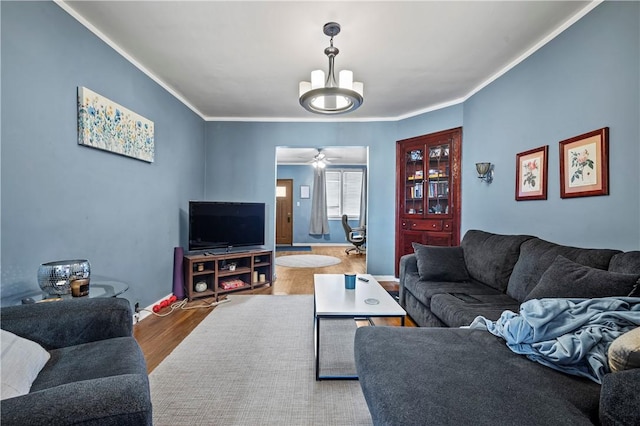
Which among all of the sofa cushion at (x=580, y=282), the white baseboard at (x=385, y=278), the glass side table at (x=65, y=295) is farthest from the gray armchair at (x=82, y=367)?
the white baseboard at (x=385, y=278)

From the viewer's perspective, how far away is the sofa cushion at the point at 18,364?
955 millimetres

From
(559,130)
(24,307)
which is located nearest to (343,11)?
(559,130)

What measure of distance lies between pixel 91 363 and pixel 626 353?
6.48 ft

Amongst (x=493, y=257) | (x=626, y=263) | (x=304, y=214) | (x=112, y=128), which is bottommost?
(x=493, y=257)

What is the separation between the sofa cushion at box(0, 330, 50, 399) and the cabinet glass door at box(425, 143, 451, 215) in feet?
13.4

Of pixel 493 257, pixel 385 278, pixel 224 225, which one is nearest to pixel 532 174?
pixel 493 257

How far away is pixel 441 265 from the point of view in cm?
270

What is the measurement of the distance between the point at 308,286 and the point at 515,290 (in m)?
2.66

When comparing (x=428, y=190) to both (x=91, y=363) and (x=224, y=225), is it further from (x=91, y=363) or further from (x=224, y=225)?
(x=91, y=363)

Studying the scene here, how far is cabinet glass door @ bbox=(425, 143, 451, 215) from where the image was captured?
13.1 feet

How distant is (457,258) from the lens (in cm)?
279

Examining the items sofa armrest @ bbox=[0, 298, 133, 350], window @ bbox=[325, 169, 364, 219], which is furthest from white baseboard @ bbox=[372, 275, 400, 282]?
window @ bbox=[325, 169, 364, 219]

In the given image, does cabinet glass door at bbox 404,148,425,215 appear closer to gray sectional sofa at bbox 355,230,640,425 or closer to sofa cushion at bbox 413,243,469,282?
sofa cushion at bbox 413,243,469,282

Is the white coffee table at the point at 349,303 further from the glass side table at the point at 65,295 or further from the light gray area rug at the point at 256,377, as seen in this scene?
the glass side table at the point at 65,295
